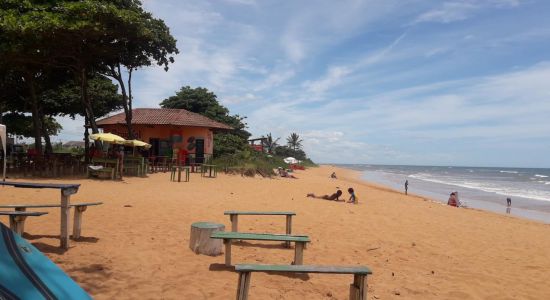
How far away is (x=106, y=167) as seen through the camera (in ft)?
51.0

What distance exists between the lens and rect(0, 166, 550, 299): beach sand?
14.9 feet

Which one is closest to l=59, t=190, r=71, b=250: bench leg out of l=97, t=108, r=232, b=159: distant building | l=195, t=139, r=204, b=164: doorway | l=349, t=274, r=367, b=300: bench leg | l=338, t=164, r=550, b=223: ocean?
l=349, t=274, r=367, b=300: bench leg

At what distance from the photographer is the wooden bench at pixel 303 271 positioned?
Answer: 3.45m

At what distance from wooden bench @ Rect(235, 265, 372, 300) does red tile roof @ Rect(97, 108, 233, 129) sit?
21.9 metres

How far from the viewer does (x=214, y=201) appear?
1083cm

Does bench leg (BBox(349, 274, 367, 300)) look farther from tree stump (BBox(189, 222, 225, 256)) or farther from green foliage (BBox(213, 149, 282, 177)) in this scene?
green foliage (BBox(213, 149, 282, 177))

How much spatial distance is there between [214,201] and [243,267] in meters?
7.53

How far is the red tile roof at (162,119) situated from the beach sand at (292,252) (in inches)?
Result: 555

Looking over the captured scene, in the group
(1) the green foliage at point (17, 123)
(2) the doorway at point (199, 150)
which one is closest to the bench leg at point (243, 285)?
(2) the doorway at point (199, 150)

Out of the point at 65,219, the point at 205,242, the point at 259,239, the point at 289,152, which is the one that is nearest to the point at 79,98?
the point at 65,219

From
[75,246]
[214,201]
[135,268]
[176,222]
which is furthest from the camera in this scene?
[214,201]

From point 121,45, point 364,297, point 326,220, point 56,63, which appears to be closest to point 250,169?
point 121,45

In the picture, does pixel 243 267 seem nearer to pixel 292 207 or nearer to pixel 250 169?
pixel 292 207

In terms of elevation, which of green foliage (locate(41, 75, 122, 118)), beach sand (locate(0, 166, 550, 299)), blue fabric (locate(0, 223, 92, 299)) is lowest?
beach sand (locate(0, 166, 550, 299))
